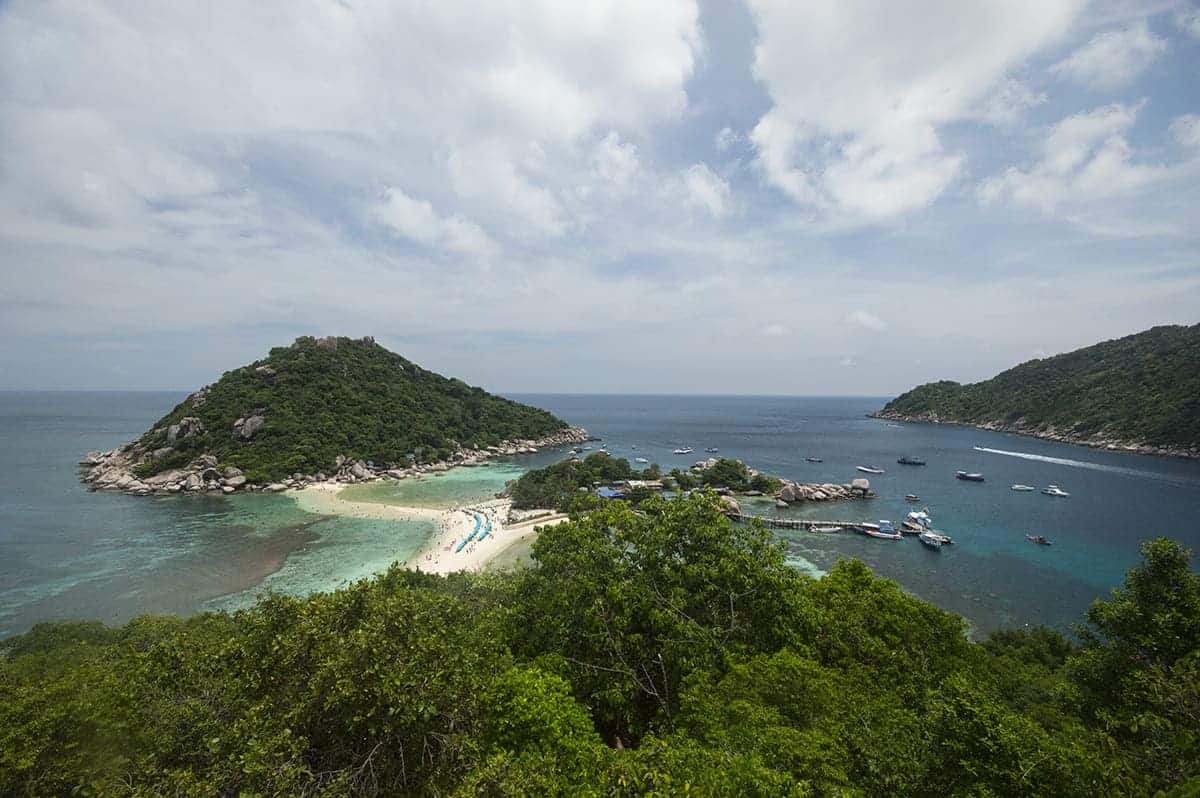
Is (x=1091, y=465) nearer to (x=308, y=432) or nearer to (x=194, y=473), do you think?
(x=308, y=432)

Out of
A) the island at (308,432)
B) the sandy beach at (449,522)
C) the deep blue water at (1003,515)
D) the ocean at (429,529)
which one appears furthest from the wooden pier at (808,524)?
the island at (308,432)

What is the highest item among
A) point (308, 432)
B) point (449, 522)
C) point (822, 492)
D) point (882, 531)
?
point (308, 432)

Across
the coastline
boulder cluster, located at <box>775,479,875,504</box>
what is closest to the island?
boulder cluster, located at <box>775,479,875,504</box>

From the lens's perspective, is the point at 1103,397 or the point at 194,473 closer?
the point at 194,473

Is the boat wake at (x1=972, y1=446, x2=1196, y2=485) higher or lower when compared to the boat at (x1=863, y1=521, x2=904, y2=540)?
higher

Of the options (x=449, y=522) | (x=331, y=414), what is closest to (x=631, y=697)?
(x=449, y=522)

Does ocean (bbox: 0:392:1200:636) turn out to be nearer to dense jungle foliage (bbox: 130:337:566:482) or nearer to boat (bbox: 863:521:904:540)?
boat (bbox: 863:521:904:540)
